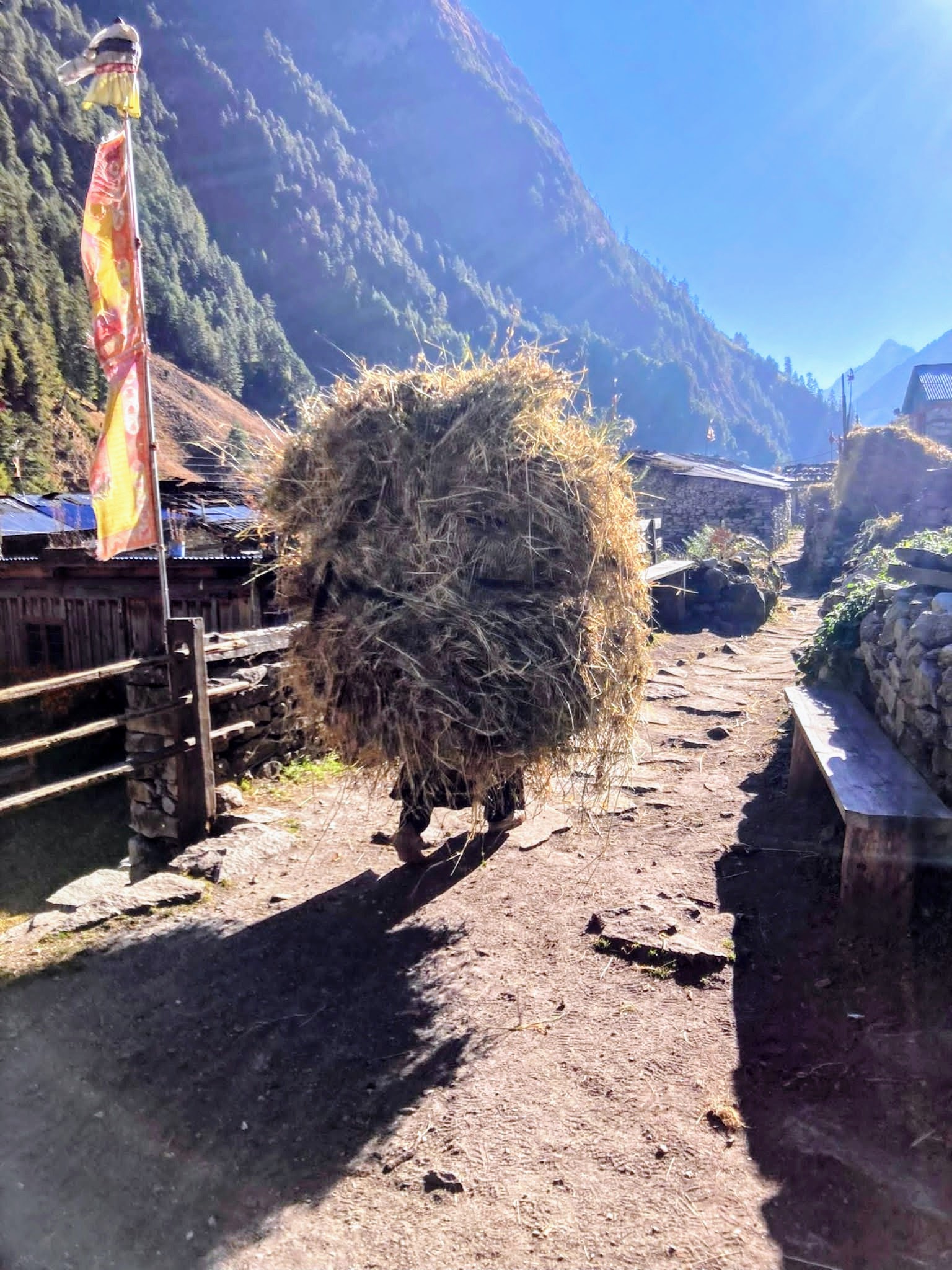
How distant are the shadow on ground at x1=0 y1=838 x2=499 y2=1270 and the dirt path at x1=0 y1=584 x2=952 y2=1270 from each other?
1 centimetres

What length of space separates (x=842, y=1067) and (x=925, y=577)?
12.7 ft

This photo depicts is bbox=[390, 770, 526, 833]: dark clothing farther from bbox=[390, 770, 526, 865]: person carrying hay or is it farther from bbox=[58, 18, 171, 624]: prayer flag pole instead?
bbox=[58, 18, 171, 624]: prayer flag pole

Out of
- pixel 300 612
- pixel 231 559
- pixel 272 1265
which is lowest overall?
pixel 272 1265

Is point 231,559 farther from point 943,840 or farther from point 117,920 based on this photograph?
point 943,840

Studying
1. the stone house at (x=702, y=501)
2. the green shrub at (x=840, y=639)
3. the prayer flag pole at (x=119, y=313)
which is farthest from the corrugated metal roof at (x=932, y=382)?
the prayer flag pole at (x=119, y=313)

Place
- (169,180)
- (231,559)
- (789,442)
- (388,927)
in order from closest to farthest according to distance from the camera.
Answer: (388,927)
(231,559)
(169,180)
(789,442)

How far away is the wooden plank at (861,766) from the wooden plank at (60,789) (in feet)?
13.7

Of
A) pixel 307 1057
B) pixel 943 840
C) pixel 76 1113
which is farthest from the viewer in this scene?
pixel 943 840

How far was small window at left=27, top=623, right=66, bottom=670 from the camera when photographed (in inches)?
411

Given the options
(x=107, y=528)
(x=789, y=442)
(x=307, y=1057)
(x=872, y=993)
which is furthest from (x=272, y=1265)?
(x=789, y=442)

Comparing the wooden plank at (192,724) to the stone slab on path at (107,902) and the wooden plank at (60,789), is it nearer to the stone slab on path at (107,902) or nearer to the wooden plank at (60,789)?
the wooden plank at (60,789)

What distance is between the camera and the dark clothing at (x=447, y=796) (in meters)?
3.48

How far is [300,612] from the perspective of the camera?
11.6 ft

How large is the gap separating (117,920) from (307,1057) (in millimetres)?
1582
